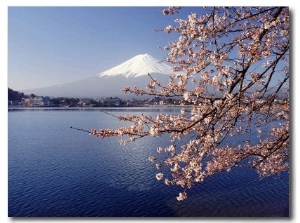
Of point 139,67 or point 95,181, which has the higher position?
point 139,67

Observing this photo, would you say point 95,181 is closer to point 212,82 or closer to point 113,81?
point 113,81

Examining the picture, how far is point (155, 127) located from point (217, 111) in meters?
0.43

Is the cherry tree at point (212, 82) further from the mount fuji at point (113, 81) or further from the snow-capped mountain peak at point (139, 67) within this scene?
the mount fuji at point (113, 81)

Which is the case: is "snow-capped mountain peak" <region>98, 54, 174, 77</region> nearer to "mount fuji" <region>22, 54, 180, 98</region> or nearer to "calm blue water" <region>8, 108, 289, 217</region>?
"mount fuji" <region>22, 54, 180, 98</region>

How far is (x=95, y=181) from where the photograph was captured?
5.53m

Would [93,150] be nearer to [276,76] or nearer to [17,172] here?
[17,172]

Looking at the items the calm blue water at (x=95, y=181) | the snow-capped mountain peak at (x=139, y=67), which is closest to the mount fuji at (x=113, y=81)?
the snow-capped mountain peak at (x=139, y=67)

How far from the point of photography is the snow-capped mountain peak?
3071mm

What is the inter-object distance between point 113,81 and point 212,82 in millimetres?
1398

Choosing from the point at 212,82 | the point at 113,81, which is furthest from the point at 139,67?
the point at 212,82

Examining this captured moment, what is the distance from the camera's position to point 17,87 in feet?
10.7

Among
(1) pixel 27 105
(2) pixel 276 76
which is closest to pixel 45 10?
(1) pixel 27 105

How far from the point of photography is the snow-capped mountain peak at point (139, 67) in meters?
3.07

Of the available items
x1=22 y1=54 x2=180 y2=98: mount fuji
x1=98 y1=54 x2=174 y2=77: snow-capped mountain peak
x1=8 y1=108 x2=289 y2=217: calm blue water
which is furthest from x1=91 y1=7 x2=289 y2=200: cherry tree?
x1=8 y1=108 x2=289 y2=217: calm blue water
